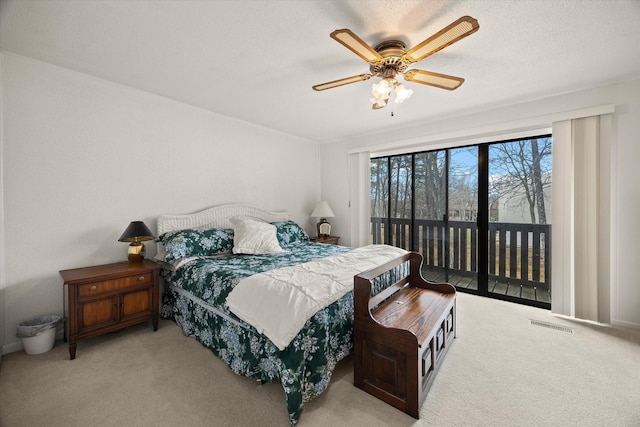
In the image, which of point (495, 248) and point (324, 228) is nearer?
point (495, 248)

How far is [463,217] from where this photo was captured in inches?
146

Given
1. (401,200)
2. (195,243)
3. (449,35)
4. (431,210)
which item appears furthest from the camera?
(401,200)

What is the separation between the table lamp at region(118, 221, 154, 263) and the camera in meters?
2.45

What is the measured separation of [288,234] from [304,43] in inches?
91.6

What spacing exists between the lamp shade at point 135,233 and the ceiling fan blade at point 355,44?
7.92 ft

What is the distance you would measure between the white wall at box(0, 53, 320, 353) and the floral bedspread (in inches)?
34.7

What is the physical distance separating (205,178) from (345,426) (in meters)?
3.03

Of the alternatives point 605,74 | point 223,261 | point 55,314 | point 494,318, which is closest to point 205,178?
point 223,261

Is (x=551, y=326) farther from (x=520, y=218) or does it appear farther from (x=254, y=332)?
(x=254, y=332)

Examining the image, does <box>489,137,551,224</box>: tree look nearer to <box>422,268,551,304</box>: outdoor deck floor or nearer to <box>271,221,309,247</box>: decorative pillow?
<box>422,268,551,304</box>: outdoor deck floor

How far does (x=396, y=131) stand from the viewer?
4.08 metres

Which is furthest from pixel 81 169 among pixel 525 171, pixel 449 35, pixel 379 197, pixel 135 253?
pixel 525 171

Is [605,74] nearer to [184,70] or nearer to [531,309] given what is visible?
[531,309]

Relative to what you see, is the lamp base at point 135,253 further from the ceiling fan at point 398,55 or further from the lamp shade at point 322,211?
the lamp shade at point 322,211
